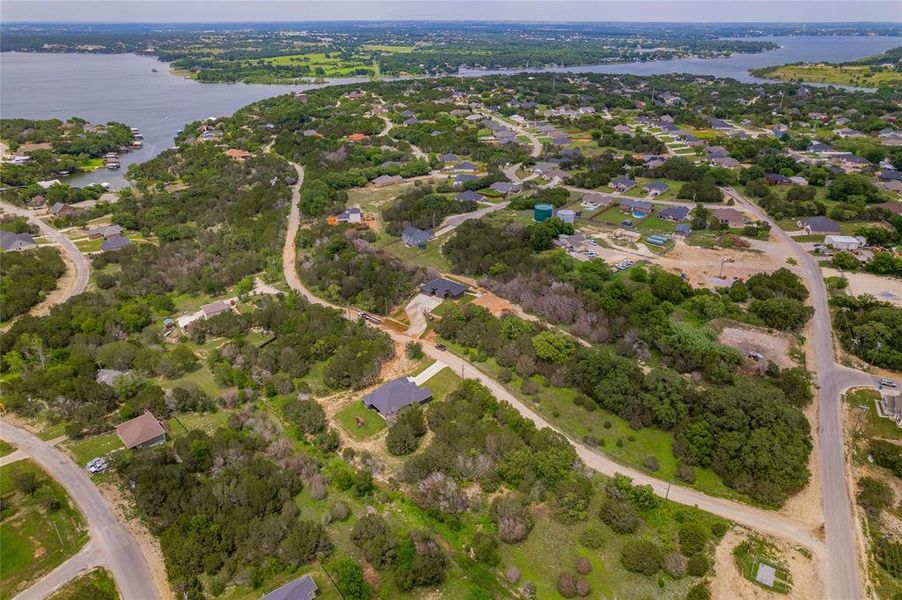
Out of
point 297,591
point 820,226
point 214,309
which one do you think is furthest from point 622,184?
point 297,591

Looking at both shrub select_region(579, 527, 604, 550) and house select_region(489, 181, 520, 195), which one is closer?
shrub select_region(579, 527, 604, 550)

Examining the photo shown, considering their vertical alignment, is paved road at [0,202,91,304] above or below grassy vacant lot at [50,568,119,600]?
below

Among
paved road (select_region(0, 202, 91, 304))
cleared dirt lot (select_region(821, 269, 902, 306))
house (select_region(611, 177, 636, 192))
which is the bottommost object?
paved road (select_region(0, 202, 91, 304))

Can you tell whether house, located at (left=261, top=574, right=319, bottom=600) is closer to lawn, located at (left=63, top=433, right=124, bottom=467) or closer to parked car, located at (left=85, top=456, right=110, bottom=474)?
parked car, located at (left=85, top=456, right=110, bottom=474)

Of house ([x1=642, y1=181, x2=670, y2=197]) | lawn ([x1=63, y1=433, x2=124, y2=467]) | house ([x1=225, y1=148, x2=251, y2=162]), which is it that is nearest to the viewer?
lawn ([x1=63, y1=433, x2=124, y2=467])

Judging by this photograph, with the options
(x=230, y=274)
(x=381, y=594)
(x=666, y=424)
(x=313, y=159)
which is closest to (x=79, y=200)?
(x=313, y=159)

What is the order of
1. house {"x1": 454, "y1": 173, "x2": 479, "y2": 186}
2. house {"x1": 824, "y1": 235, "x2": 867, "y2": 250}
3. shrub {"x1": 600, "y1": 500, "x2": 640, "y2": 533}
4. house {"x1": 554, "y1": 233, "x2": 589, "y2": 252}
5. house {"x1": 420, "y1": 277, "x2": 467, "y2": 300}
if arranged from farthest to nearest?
house {"x1": 454, "y1": 173, "x2": 479, "y2": 186} → house {"x1": 554, "y1": 233, "x2": 589, "y2": 252} → house {"x1": 824, "y1": 235, "x2": 867, "y2": 250} → house {"x1": 420, "y1": 277, "x2": 467, "y2": 300} → shrub {"x1": 600, "y1": 500, "x2": 640, "y2": 533}

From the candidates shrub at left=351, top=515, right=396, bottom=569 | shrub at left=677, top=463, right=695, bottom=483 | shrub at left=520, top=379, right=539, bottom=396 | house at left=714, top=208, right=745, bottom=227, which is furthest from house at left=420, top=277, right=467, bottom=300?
house at left=714, top=208, right=745, bottom=227

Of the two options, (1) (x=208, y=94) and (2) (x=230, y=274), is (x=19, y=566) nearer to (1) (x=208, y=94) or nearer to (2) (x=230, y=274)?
(2) (x=230, y=274)
